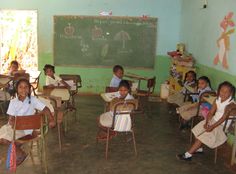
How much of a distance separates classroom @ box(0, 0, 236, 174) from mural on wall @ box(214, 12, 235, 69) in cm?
2

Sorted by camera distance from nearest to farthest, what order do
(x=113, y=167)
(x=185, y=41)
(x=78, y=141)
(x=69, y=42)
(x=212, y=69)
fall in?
(x=113, y=167), (x=78, y=141), (x=212, y=69), (x=185, y=41), (x=69, y=42)

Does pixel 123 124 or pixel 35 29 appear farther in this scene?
pixel 35 29

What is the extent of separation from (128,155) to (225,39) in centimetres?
245

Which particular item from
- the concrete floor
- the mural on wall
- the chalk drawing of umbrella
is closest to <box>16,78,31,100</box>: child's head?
the concrete floor

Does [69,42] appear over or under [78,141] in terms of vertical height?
over

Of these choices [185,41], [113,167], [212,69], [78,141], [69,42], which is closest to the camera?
[113,167]

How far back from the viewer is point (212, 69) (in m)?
5.85

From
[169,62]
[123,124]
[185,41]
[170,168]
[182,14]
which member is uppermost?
[182,14]

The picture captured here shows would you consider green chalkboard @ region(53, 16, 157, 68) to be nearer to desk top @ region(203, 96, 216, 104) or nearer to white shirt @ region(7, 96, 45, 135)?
desk top @ region(203, 96, 216, 104)

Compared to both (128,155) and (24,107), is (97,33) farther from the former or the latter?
(24,107)

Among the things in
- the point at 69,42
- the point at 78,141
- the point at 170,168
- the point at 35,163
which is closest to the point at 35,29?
the point at 69,42

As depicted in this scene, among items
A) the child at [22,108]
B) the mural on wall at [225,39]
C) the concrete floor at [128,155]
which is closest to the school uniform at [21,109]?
the child at [22,108]

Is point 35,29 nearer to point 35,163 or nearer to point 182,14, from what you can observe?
point 182,14

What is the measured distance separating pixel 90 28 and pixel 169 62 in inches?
84.1
